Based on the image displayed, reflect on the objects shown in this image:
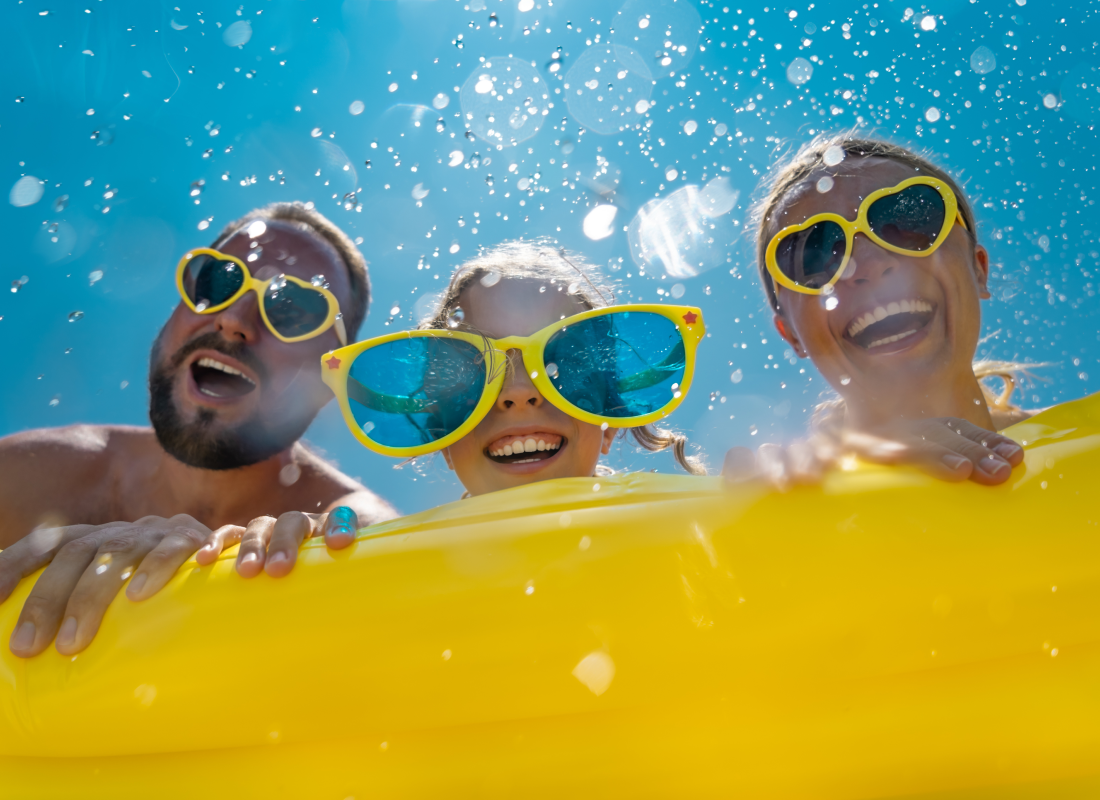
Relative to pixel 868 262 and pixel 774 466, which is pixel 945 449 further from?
pixel 868 262

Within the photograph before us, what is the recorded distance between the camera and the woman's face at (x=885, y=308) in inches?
109

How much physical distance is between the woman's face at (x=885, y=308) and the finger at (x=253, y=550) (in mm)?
2621

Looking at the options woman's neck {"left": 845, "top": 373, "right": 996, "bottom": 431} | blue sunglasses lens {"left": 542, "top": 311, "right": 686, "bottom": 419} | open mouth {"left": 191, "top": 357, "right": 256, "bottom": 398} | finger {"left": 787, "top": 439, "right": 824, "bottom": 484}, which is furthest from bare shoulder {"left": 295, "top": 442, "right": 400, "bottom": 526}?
finger {"left": 787, "top": 439, "right": 824, "bottom": 484}

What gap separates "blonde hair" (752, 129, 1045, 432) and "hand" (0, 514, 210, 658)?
2734 mm

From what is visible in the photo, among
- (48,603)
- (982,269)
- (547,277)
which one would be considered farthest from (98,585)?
(982,269)

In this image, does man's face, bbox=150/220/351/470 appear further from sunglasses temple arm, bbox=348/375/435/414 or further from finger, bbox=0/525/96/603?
finger, bbox=0/525/96/603

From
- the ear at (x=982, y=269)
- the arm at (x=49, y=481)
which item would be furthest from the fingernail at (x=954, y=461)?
the arm at (x=49, y=481)

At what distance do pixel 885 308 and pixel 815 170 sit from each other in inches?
34.2

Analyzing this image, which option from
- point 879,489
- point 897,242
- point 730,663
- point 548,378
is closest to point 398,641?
point 730,663

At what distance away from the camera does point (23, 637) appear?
1.06 m

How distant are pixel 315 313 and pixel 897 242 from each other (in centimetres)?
324

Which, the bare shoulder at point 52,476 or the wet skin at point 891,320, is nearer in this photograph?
the wet skin at point 891,320

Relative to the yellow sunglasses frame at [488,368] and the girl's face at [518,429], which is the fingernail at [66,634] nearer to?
the yellow sunglasses frame at [488,368]

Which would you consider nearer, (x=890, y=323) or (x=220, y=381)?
(x=890, y=323)
